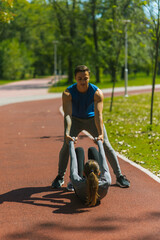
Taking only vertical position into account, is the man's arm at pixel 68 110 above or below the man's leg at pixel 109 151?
above

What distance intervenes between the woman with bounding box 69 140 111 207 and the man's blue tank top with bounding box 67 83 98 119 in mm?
511

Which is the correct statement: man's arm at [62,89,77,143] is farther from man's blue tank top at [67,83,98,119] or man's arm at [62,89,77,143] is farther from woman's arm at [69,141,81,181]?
woman's arm at [69,141,81,181]

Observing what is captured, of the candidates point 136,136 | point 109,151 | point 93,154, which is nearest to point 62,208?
point 93,154

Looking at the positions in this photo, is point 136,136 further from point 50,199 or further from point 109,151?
point 50,199

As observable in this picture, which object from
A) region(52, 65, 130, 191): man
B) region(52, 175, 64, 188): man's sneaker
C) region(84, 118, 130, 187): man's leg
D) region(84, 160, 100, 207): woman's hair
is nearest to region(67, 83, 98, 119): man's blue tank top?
region(52, 65, 130, 191): man

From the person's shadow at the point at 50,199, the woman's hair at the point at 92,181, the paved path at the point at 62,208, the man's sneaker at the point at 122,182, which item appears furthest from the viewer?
the man's sneaker at the point at 122,182

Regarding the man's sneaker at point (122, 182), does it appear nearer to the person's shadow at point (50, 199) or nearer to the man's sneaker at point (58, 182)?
the person's shadow at point (50, 199)

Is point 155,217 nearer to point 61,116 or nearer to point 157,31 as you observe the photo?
point 157,31

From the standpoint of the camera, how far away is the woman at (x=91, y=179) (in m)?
4.44

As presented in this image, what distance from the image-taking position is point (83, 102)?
516 centimetres

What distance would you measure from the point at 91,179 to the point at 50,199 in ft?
3.02

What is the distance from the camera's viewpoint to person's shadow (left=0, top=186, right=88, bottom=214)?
468 centimetres

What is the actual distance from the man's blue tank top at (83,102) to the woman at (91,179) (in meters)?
0.51

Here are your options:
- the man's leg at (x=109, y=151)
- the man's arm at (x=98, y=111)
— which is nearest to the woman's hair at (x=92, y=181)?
the man's arm at (x=98, y=111)
